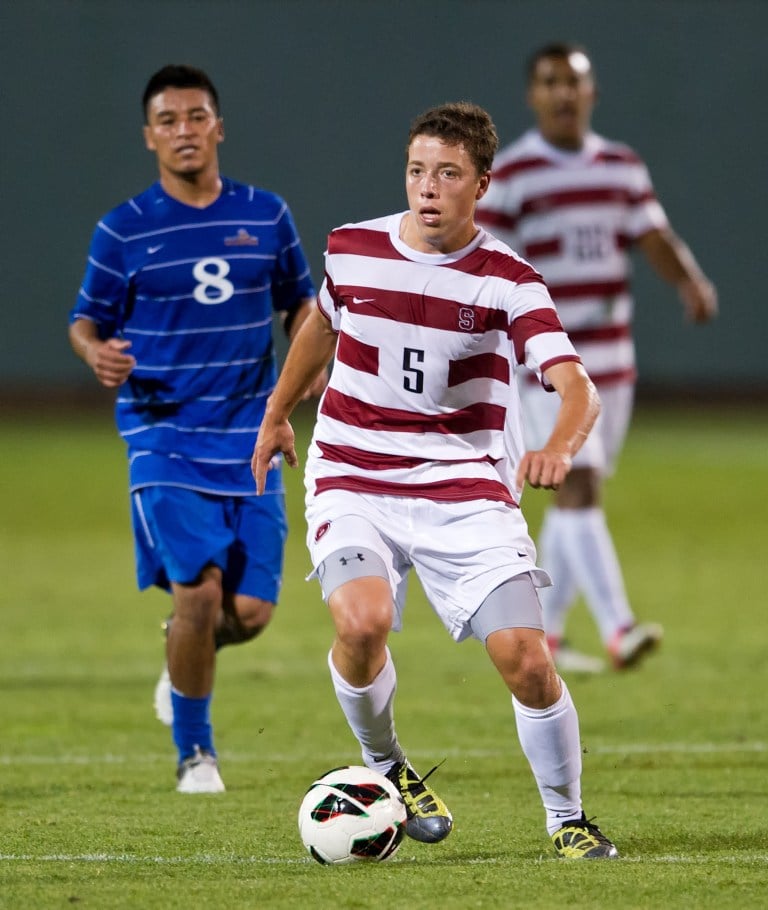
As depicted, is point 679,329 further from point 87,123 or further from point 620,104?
point 87,123

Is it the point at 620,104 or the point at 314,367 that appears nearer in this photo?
the point at 314,367

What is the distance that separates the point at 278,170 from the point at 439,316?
19633 millimetres

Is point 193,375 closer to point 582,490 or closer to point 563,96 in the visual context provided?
point 582,490

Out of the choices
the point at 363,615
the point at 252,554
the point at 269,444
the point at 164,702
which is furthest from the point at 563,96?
the point at 363,615

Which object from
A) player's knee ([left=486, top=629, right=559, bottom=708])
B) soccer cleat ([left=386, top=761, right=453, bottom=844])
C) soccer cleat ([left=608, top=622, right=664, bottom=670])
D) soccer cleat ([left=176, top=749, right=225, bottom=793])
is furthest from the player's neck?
soccer cleat ([left=608, top=622, right=664, bottom=670])

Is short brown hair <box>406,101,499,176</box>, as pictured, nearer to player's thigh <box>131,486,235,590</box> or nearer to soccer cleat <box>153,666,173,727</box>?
player's thigh <box>131,486,235,590</box>

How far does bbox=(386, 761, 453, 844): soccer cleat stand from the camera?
16.6 ft

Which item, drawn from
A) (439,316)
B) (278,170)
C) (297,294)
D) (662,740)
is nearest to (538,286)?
(439,316)

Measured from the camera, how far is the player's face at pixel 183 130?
6.32 metres

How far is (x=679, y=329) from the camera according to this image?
24344mm

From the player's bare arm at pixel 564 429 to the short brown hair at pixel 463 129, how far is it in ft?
2.25

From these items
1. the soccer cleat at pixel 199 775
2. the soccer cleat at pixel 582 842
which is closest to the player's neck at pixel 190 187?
the soccer cleat at pixel 199 775

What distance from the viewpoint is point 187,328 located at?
626cm

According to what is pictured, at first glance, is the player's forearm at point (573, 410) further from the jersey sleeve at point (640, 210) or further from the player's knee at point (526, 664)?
the jersey sleeve at point (640, 210)
